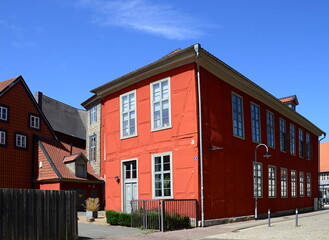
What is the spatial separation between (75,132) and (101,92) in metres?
22.7

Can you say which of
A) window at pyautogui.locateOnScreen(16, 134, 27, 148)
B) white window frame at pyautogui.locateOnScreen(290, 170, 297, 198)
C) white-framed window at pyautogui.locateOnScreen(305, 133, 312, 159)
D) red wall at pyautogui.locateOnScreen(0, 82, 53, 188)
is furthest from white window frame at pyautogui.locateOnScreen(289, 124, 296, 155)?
window at pyautogui.locateOnScreen(16, 134, 27, 148)

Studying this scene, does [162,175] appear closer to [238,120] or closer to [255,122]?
[238,120]

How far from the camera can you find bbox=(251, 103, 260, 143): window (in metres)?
24.3

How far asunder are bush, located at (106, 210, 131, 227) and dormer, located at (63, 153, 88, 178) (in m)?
12.9

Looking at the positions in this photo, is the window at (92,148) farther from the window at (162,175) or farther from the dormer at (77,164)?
the window at (162,175)

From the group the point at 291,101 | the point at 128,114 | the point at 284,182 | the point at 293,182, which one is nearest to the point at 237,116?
the point at 128,114

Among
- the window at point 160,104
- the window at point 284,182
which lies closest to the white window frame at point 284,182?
the window at point 284,182

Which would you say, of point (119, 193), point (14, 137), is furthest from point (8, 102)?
point (119, 193)

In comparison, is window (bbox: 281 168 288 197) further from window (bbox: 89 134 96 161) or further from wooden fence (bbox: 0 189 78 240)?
wooden fence (bbox: 0 189 78 240)

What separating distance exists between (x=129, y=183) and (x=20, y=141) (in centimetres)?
1393

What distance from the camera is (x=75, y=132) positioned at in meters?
45.8

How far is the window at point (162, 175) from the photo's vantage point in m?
19.4

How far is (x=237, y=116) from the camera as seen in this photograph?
2227 centimetres

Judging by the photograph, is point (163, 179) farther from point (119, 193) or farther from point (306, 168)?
point (306, 168)
